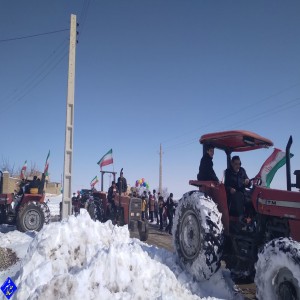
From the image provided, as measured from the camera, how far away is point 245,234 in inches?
193

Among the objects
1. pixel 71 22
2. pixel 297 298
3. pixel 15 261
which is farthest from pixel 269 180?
pixel 71 22

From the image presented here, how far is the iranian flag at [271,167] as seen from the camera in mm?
5703

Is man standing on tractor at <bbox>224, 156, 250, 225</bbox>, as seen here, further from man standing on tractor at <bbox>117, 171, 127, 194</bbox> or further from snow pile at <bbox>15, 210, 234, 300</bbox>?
man standing on tractor at <bbox>117, 171, 127, 194</bbox>

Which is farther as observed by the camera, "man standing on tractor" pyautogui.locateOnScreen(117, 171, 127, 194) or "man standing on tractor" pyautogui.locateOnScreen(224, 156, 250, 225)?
"man standing on tractor" pyautogui.locateOnScreen(117, 171, 127, 194)

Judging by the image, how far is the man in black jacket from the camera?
582 centimetres

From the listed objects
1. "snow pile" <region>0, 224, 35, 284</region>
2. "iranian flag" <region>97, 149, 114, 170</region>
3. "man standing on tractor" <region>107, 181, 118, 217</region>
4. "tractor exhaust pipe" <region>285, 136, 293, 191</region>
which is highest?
"iranian flag" <region>97, 149, 114, 170</region>

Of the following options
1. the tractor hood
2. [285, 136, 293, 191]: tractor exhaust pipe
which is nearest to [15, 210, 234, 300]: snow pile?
[285, 136, 293, 191]: tractor exhaust pipe

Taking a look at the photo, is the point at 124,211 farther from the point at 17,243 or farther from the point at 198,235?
the point at 198,235

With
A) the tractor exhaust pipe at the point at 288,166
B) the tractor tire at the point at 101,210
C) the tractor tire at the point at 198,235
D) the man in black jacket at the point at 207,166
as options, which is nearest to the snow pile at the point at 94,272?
the tractor tire at the point at 198,235

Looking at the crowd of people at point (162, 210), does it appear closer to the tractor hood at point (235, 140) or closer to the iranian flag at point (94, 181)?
the iranian flag at point (94, 181)

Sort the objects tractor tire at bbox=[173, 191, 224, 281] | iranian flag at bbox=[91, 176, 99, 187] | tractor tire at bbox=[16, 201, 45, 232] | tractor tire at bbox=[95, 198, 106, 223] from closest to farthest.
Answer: tractor tire at bbox=[173, 191, 224, 281] < tractor tire at bbox=[16, 201, 45, 232] < tractor tire at bbox=[95, 198, 106, 223] < iranian flag at bbox=[91, 176, 99, 187]

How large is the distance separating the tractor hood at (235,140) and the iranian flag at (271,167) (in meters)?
0.27

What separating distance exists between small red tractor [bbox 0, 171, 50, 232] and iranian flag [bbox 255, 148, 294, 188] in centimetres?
816

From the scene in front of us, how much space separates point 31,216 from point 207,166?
794cm
